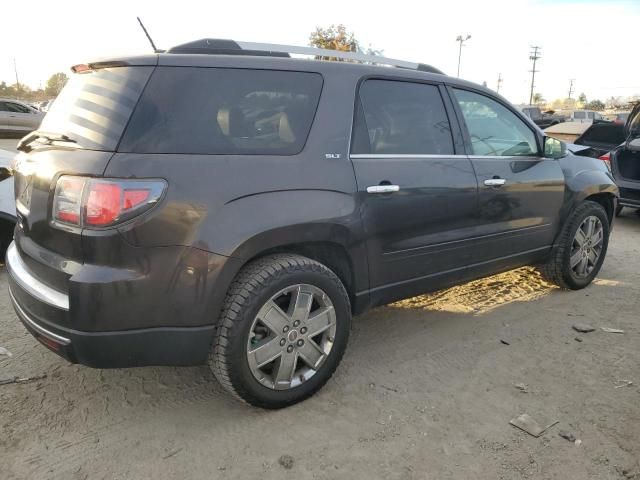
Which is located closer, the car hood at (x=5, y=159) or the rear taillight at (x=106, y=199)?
the rear taillight at (x=106, y=199)

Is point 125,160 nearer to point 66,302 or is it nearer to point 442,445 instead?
point 66,302

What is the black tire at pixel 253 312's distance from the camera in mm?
2381

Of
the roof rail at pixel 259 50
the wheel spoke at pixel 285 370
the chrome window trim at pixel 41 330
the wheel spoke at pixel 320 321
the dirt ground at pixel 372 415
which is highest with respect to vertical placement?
the roof rail at pixel 259 50

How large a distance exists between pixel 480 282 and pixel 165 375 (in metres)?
3.00

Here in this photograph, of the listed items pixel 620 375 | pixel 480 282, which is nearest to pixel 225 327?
pixel 620 375

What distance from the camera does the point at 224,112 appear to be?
7.98 ft

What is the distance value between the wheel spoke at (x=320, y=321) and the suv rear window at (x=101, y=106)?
127 centimetres

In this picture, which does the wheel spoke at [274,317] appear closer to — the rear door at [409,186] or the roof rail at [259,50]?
the rear door at [409,186]

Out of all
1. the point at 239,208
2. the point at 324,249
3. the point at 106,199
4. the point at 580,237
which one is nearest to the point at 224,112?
the point at 239,208

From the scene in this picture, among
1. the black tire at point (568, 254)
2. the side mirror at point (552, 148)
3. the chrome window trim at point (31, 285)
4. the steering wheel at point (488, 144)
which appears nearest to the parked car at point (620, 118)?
the black tire at point (568, 254)

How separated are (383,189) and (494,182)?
107 cm

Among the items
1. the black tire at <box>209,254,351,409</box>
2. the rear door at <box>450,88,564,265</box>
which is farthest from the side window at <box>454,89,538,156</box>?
the black tire at <box>209,254,351,409</box>

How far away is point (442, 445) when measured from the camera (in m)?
2.42

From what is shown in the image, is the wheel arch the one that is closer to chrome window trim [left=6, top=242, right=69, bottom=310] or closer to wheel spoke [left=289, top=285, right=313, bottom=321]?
wheel spoke [left=289, top=285, right=313, bottom=321]
